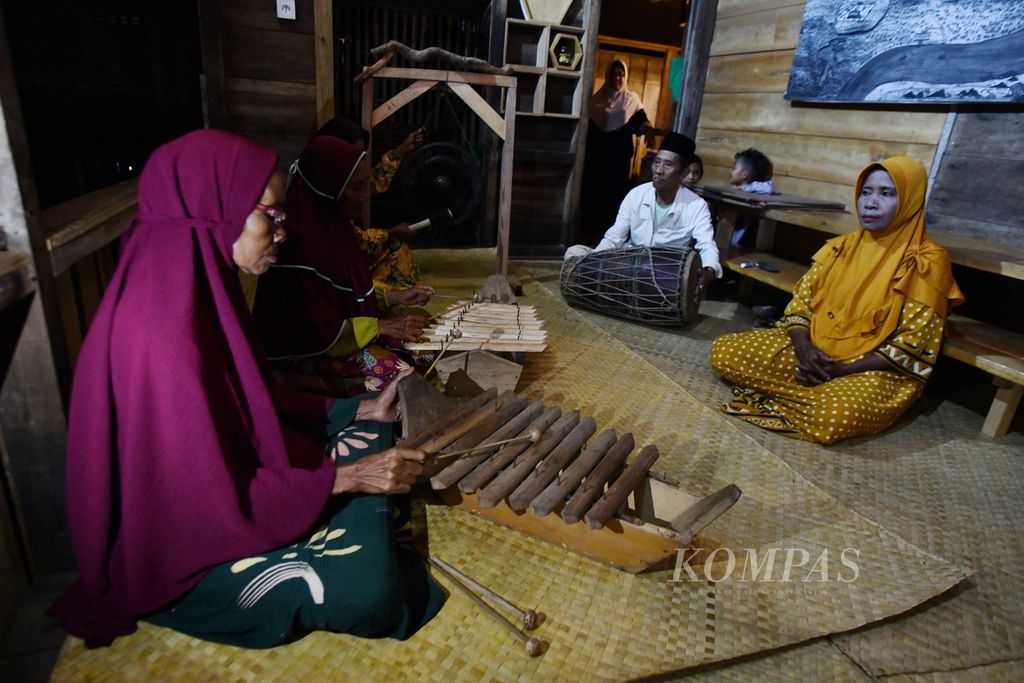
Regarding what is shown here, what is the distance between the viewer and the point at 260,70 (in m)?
3.93

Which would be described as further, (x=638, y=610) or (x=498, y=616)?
(x=638, y=610)

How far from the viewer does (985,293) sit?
13.1 ft

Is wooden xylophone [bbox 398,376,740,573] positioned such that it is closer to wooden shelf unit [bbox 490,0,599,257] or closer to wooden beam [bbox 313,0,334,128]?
wooden beam [bbox 313,0,334,128]

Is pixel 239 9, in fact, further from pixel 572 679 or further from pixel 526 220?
pixel 572 679

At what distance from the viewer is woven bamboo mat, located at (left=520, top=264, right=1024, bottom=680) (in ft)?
5.98

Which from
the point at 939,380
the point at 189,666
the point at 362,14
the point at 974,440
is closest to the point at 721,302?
the point at 939,380

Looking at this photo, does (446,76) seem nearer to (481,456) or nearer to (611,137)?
(481,456)

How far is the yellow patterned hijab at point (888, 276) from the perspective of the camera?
287 centimetres

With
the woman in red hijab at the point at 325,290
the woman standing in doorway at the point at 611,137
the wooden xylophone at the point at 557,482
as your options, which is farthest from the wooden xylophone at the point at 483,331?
the woman standing in doorway at the point at 611,137

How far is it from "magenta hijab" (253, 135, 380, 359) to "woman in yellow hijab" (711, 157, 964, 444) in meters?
2.01

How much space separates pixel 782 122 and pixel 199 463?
4905 mm

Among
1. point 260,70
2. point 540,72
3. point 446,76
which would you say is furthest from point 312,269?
point 540,72

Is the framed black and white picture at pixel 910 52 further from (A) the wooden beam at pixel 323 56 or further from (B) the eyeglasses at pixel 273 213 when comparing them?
(B) the eyeglasses at pixel 273 213

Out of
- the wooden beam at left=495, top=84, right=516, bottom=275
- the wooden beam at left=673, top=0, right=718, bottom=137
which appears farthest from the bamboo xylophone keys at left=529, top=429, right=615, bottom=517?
the wooden beam at left=673, top=0, right=718, bottom=137
